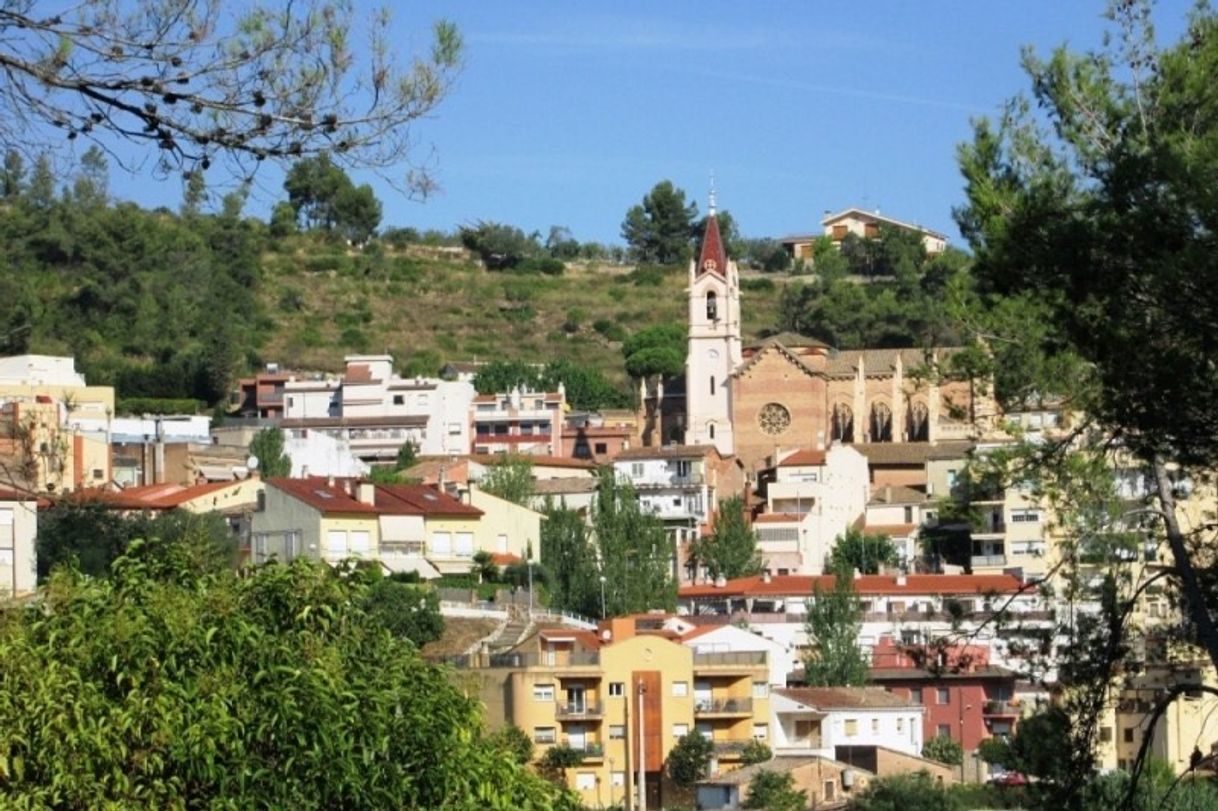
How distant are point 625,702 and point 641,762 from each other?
3.01m

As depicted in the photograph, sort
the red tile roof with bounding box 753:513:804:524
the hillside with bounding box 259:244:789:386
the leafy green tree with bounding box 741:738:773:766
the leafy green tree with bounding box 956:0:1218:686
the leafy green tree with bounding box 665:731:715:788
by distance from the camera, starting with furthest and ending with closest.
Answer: the hillside with bounding box 259:244:789:386 < the red tile roof with bounding box 753:513:804:524 < the leafy green tree with bounding box 741:738:773:766 < the leafy green tree with bounding box 665:731:715:788 < the leafy green tree with bounding box 956:0:1218:686

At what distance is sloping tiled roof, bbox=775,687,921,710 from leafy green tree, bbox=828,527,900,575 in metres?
22.6

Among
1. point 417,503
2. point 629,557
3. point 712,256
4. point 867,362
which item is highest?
point 712,256

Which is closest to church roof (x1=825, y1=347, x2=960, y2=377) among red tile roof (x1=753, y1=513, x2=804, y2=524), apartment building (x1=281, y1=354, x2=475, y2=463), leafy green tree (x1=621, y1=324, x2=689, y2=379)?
apartment building (x1=281, y1=354, x2=475, y2=463)

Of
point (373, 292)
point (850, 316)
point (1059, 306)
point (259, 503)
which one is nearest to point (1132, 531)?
point (1059, 306)

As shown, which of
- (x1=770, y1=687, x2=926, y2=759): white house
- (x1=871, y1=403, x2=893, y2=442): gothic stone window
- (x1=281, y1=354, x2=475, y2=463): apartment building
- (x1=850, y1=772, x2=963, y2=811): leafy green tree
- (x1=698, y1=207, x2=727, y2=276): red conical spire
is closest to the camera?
(x1=850, y1=772, x2=963, y2=811): leafy green tree

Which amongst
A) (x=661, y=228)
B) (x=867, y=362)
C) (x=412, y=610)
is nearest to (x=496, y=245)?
(x=661, y=228)

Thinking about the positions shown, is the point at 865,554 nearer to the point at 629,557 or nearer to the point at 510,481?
the point at 629,557

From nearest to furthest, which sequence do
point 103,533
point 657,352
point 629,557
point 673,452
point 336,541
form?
point 103,533, point 336,541, point 629,557, point 673,452, point 657,352

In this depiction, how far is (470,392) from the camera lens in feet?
379

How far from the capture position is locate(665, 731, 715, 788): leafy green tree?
62.1 metres

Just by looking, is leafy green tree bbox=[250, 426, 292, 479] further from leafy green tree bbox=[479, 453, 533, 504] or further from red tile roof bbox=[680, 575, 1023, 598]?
red tile roof bbox=[680, 575, 1023, 598]

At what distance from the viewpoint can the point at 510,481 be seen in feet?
315

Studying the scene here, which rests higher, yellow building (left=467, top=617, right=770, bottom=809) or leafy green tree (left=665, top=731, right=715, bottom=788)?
yellow building (left=467, top=617, right=770, bottom=809)
